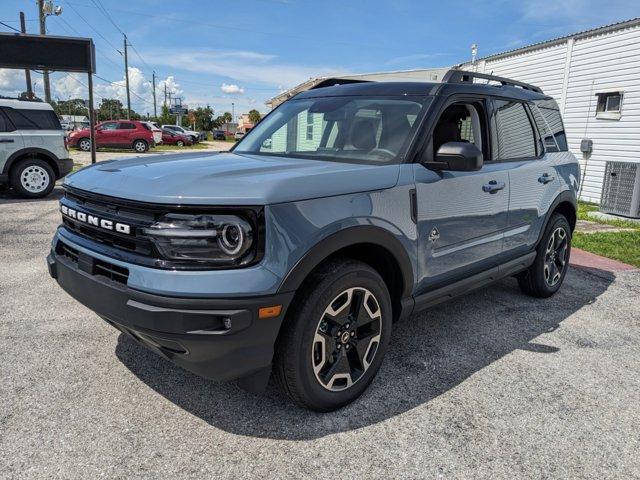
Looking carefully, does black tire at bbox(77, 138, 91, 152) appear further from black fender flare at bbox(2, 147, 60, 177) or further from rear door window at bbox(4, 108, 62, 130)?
black fender flare at bbox(2, 147, 60, 177)

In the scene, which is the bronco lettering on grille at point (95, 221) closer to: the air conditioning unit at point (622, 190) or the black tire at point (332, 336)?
the black tire at point (332, 336)

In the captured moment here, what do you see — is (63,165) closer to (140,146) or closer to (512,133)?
(512,133)

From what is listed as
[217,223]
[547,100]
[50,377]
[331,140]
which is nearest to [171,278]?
[217,223]

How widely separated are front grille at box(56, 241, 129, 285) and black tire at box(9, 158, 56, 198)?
27.9 feet

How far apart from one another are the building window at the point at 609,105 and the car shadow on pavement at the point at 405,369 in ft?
30.8

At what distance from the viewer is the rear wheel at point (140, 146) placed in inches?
1062

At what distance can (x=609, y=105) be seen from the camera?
12531 mm

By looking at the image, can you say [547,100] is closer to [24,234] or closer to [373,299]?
[373,299]

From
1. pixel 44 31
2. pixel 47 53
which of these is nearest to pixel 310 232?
pixel 47 53

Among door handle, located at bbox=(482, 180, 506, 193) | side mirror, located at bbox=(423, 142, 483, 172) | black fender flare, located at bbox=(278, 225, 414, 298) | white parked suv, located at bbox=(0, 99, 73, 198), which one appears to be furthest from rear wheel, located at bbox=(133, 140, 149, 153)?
black fender flare, located at bbox=(278, 225, 414, 298)

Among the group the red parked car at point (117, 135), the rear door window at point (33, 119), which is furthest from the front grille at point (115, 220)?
the red parked car at point (117, 135)

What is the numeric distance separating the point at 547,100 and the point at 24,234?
22.6ft

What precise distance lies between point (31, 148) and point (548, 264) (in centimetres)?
969

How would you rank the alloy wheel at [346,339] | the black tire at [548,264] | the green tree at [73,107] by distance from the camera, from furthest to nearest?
1. the green tree at [73,107]
2. the black tire at [548,264]
3. the alloy wheel at [346,339]
